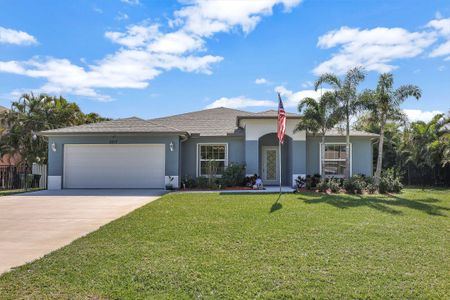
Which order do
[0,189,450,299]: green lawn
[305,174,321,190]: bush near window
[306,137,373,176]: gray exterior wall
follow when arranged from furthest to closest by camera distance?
[306,137,373,176]: gray exterior wall < [305,174,321,190]: bush near window < [0,189,450,299]: green lawn

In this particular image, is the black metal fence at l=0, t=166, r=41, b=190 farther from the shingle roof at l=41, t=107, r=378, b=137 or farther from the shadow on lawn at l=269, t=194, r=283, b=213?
the shadow on lawn at l=269, t=194, r=283, b=213

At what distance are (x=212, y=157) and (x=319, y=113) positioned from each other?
6.74 meters

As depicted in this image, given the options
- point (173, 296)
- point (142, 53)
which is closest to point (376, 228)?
point (173, 296)

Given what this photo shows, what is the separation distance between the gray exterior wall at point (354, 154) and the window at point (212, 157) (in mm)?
5123

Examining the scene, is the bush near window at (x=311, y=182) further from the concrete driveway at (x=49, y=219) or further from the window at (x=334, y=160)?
the concrete driveway at (x=49, y=219)

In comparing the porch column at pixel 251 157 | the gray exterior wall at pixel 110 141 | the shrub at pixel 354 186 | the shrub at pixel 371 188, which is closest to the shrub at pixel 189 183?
the gray exterior wall at pixel 110 141

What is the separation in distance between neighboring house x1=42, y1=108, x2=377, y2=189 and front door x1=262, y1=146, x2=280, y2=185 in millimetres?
63

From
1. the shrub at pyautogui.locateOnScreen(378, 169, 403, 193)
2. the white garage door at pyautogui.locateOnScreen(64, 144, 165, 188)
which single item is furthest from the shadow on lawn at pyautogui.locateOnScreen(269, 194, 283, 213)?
the white garage door at pyautogui.locateOnScreen(64, 144, 165, 188)

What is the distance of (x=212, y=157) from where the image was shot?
63.2 feet

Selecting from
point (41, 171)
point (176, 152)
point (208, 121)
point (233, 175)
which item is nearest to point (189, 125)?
point (208, 121)

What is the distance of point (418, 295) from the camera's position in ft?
13.6

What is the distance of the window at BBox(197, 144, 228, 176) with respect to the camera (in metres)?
19.0

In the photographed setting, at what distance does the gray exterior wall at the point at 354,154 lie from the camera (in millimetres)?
19375

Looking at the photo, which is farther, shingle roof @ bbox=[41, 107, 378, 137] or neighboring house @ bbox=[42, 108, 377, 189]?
neighboring house @ bbox=[42, 108, 377, 189]
